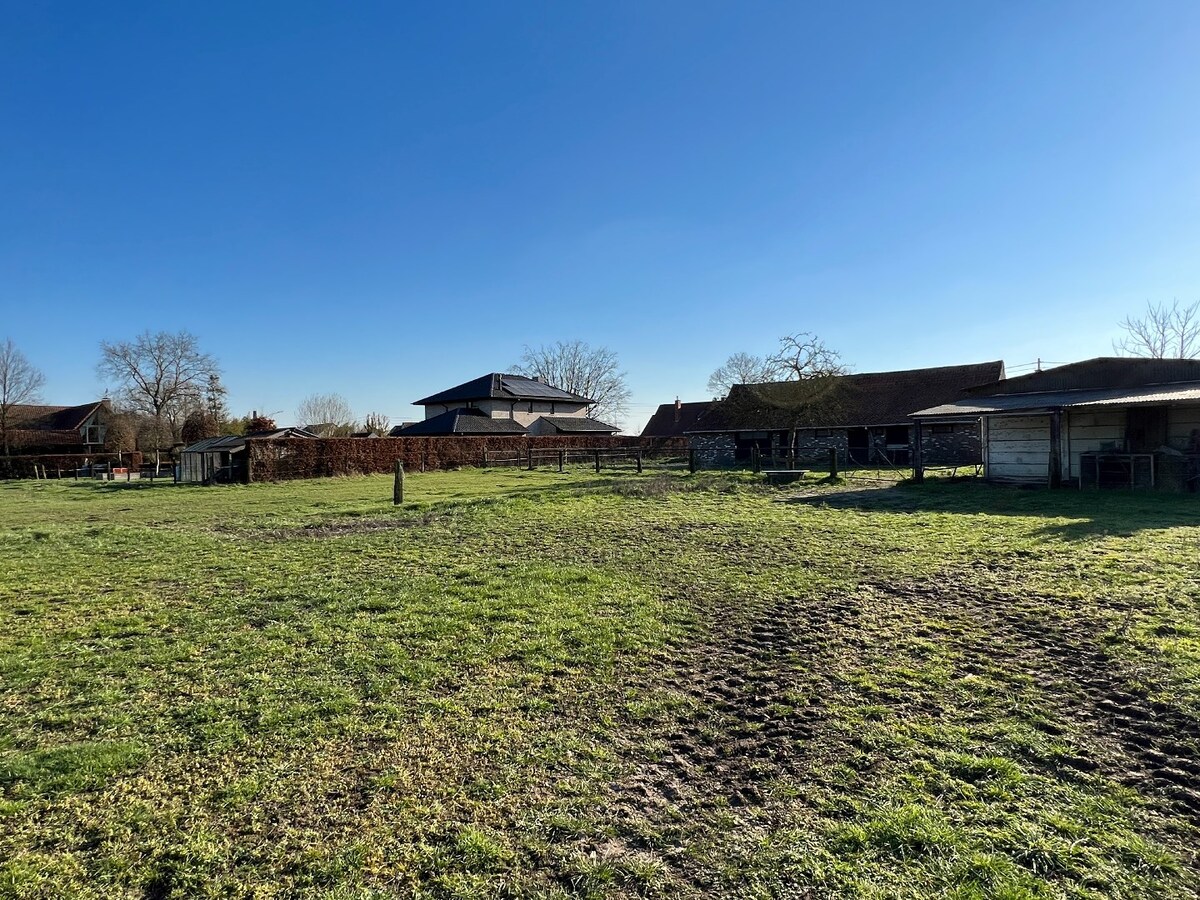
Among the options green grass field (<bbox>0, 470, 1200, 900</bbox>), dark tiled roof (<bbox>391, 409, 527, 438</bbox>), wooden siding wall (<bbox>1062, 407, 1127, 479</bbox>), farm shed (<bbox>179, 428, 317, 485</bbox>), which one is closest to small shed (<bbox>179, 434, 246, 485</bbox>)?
farm shed (<bbox>179, 428, 317, 485</bbox>)

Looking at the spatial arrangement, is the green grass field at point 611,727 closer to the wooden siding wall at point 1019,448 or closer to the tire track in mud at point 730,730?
the tire track in mud at point 730,730

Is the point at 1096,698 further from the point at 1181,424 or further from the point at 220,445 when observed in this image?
the point at 220,445

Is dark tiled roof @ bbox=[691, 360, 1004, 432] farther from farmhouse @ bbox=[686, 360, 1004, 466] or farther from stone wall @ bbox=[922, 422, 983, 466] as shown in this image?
stone wall @ bbox=[922, 422, 983, 466]

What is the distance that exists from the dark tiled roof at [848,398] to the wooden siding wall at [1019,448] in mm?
9540

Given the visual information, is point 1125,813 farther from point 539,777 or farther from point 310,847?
point 310,847

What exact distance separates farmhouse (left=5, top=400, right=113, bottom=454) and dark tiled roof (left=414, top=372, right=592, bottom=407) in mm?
27190

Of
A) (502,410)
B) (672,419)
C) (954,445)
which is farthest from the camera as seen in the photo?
(672,419)

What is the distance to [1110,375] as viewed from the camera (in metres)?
17.8

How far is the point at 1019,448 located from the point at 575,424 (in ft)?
120

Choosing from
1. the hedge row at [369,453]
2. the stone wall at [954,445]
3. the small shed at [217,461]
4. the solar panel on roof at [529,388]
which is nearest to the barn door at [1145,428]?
the stone wall at [954,445]

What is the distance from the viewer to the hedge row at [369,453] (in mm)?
27266

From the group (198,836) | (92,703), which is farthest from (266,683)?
(198,836)

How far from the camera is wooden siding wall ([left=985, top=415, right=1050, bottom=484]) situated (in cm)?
1675

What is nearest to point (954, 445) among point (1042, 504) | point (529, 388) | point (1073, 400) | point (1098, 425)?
point (1073, 400)
